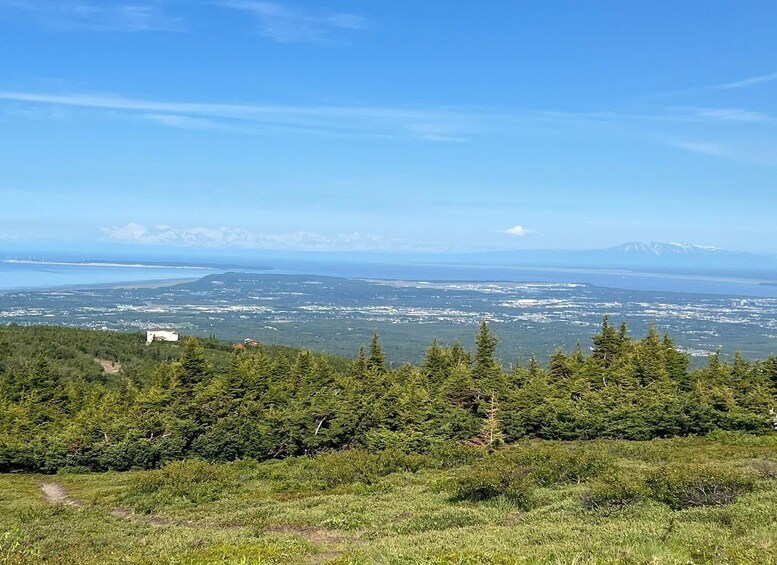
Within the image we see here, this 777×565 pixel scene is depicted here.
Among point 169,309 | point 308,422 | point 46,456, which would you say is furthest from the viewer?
point 169,309

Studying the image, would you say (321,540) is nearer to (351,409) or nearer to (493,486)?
(493,486)

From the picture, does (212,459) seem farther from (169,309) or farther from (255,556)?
(169,309)

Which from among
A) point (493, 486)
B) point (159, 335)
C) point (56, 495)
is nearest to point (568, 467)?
point (493, 486)

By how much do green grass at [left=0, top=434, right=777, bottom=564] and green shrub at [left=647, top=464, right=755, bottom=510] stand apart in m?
0.13

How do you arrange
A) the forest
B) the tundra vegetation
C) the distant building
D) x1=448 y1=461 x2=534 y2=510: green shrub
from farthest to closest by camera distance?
the distant building → the forest → x1=448 y1=461 x2=534 y2=510: green shrub → the tundra vegetation

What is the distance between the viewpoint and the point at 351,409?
37.9 m

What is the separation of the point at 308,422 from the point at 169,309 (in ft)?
503

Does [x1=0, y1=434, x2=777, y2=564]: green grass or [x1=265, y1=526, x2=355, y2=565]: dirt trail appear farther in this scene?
[x1=265, y1=526, x2=355, y2=565]: dirt trail

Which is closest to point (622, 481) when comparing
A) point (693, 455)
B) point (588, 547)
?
point (588, 547)

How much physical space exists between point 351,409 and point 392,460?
27.2ft

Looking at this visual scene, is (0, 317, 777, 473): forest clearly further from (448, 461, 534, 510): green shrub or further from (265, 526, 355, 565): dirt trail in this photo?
(265, 526, 355, 565): dirt trail

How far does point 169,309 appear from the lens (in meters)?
179

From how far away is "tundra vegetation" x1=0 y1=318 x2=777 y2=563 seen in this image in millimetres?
15250

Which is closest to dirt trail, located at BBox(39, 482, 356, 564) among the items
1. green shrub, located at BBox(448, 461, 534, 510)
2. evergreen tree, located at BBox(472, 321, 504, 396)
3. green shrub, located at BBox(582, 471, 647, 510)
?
green shrub, located at BBox(448, 461, 534, 510)
